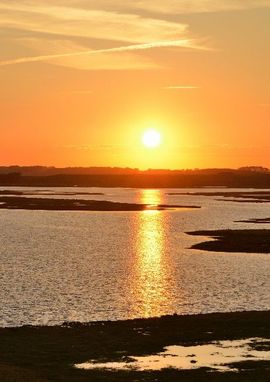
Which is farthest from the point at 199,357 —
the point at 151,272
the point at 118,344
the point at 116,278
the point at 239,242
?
the point at 239,242

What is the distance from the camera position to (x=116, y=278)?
206ft

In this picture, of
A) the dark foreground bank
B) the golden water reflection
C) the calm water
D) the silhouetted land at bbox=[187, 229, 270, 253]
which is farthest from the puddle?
the silhouetted land at bbox=[187, 229, 270, 253]

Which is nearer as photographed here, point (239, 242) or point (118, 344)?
point (118, 344)

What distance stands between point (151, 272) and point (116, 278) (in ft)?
22.9

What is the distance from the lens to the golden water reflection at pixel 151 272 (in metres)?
49.9

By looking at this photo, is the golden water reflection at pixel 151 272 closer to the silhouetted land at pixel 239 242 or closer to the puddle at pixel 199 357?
the silhouetted land at pixel 239 242

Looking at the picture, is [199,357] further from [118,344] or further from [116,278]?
[116,278]

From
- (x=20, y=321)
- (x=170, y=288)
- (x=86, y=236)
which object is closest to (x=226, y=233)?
(x=86, y=236)

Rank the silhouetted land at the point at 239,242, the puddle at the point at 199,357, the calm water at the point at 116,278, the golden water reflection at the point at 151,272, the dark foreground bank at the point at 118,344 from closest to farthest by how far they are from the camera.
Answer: the dark foreground bank at the point at 118,344 < the puddle at the point at 199,357 < the calm water at the point at 116,278 < the golden water reflection at the point at 151,272 < the silhouetted land at the point at 239,242

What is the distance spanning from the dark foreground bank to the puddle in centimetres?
56

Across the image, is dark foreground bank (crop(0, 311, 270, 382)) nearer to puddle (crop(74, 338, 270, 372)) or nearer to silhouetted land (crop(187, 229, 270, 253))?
puddle (crop(74, 338, 270, 372))

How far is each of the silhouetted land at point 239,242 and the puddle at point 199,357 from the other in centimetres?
4923

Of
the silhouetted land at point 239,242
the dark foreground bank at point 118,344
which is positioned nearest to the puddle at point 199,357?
the dark foreground bank at point 118,344

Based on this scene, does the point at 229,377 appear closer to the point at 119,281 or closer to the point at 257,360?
the point at 257,360
